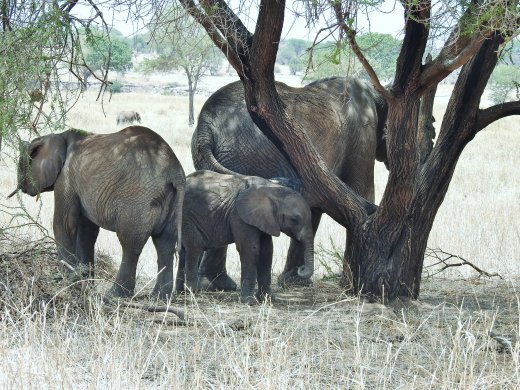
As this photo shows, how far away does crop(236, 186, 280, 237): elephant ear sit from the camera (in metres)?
8.11

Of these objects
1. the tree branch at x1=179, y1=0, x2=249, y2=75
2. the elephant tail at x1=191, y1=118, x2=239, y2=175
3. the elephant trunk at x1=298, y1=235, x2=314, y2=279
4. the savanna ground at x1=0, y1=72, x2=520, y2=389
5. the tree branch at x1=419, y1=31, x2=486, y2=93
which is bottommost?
the savanna ground at x1=0, y1=72, x2=520, y2=389

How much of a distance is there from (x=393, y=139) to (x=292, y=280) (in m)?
2.27

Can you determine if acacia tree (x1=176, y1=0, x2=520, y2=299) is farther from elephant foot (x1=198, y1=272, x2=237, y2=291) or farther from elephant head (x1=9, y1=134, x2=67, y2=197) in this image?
elephant head (x1=9, y1=134, x2=67, y2=197)

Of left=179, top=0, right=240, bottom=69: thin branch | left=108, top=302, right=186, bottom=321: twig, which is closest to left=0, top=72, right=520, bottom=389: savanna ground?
left=108, top=302, right=186, bottom=321: twig

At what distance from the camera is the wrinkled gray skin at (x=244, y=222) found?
26.7 ft

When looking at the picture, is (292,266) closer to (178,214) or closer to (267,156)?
(267,156)

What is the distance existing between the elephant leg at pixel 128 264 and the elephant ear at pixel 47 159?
89cm

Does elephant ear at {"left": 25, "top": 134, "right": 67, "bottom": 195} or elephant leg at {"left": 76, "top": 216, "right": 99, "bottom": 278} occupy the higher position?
elephant ear at {"left": 25, "top": 134, "right": 67, "bottom": 195}

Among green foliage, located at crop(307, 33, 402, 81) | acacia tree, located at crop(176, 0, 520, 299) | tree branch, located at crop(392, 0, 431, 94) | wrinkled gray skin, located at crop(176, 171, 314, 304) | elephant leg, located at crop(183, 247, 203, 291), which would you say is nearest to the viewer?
green foliage, located at crop(307, 33, 402, 81)

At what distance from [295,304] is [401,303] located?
920mm

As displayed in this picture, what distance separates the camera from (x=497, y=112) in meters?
7.93

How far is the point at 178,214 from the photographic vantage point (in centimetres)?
789

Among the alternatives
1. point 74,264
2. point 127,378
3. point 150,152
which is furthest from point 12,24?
point 127,378

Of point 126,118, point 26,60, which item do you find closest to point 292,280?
point 26,60
